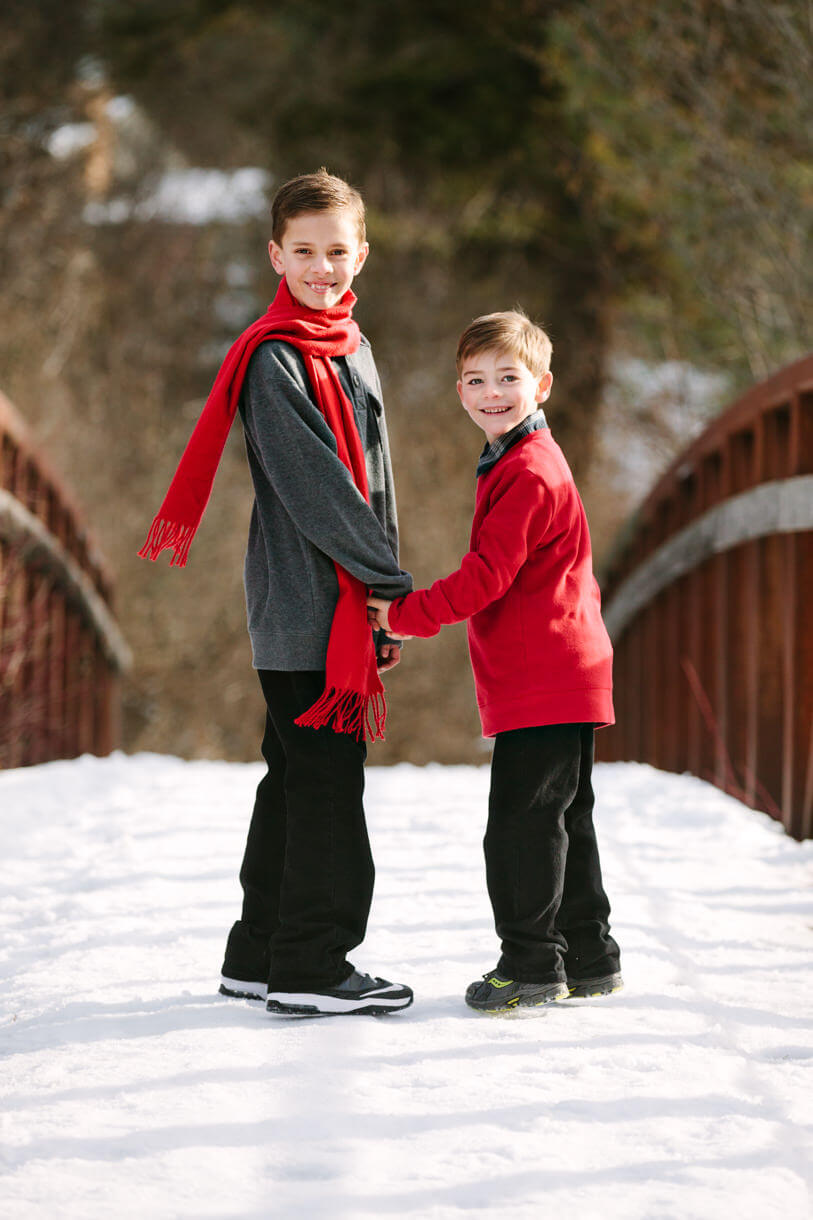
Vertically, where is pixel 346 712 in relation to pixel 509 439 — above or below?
below

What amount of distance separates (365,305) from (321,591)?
561 inches

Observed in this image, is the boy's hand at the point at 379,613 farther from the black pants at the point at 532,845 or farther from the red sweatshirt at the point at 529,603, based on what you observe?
the black pants at the point at 532,845

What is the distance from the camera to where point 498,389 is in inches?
98.0

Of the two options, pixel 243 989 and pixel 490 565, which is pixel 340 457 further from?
pixel 243 989

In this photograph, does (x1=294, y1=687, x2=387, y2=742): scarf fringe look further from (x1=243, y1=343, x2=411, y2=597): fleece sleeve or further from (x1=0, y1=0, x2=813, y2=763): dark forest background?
(x1=0, y1=0, x2=813, y2=763): dark forest background

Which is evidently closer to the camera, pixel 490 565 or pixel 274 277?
pixel 490 565

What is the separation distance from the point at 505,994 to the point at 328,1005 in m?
0.31

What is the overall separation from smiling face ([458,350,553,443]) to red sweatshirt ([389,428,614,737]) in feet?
0.18

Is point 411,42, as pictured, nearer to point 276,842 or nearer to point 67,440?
point 67,440

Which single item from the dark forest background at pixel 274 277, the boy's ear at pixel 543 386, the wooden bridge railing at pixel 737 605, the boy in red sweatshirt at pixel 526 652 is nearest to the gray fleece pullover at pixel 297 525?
the boy in red sweatshirt at pixel 526 652

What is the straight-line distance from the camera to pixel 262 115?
53.1ft

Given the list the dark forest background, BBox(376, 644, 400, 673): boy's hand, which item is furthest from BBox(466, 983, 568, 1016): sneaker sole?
the dark forest background

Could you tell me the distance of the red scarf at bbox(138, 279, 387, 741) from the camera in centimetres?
240

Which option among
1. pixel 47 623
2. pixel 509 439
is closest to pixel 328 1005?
pixel 509 439
